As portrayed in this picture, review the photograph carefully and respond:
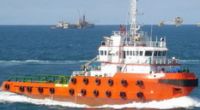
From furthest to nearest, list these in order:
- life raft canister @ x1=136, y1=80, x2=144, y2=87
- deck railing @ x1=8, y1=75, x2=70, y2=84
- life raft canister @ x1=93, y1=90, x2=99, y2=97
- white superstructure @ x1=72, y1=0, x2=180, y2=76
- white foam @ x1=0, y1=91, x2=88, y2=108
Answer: deck railing @ x1=8, y1=75, x2=70, y2=84
white foam @ x1=0, y1=91, x2=88, y2=108
life raft canister @ x1=93, y1=90, x2=99, y2=97
white superstructure @ x1=72, y1=0, x2=180, y2=76
life raft canister @ x1=136, y1=80, x2=144, y2=87

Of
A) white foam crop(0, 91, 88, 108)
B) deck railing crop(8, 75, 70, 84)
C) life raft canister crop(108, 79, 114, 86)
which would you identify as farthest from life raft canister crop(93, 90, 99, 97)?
deck railing crop(8, 75, 70, 84)

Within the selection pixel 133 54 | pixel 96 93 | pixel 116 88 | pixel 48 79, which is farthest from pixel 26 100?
pixel 133 54

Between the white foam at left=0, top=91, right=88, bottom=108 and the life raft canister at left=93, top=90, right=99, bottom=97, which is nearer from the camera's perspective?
the life raft canister at left=93, top=90, right=99, bottom=97

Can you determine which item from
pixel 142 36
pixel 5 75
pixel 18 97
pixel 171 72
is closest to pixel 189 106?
pixel 171 72

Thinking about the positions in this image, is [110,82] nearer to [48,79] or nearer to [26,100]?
[48,79]

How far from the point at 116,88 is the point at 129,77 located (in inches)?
63.9

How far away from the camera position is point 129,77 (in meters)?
58.4

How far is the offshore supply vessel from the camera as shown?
57062 mm

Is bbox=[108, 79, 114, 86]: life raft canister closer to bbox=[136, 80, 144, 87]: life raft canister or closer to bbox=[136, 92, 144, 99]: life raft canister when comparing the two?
bbox=[136, 80, 144, 87]: life raft canister

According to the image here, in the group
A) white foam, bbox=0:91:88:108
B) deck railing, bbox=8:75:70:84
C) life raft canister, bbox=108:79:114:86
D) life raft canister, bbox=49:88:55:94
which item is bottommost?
white foam, bbox=0:91:88:108

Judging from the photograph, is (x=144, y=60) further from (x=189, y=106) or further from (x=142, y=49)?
(x=189, y=106)

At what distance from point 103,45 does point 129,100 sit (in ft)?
19.5

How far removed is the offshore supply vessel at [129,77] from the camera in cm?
5706

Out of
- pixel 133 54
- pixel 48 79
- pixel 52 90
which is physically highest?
pixel 133 54
